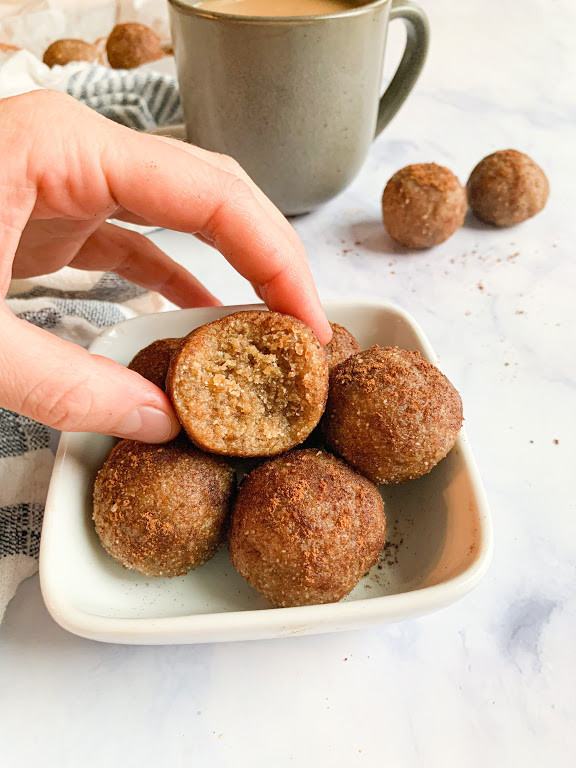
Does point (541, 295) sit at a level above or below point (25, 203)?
below

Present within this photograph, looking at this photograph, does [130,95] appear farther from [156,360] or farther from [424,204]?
[156,360]

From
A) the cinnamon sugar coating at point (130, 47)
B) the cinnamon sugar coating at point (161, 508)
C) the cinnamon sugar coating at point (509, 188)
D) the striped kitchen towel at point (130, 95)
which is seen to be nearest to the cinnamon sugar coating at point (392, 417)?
the cinnamon sugar coating at point (161, 508)

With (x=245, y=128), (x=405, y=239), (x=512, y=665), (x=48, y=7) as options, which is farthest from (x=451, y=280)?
(x=48, y=7)

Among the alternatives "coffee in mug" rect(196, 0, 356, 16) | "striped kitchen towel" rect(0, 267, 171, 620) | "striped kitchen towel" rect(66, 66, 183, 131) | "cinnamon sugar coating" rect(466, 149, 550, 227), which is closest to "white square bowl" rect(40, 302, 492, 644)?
"striped kitchen towel" rect(0, 267, 171, 620)

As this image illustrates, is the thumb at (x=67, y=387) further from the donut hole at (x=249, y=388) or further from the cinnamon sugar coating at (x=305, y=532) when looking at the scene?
the cinnamon sugar coating at (x=305, y=532)

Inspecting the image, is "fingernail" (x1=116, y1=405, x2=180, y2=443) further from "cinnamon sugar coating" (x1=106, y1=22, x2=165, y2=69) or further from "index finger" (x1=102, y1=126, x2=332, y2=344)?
"cinnamon sugar coating" (x1=106, y1=22, x2=165, y2=69)

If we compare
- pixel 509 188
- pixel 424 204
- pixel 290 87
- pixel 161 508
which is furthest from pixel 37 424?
pixel 509 188

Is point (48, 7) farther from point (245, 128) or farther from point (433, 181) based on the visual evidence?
point (433, 181)
